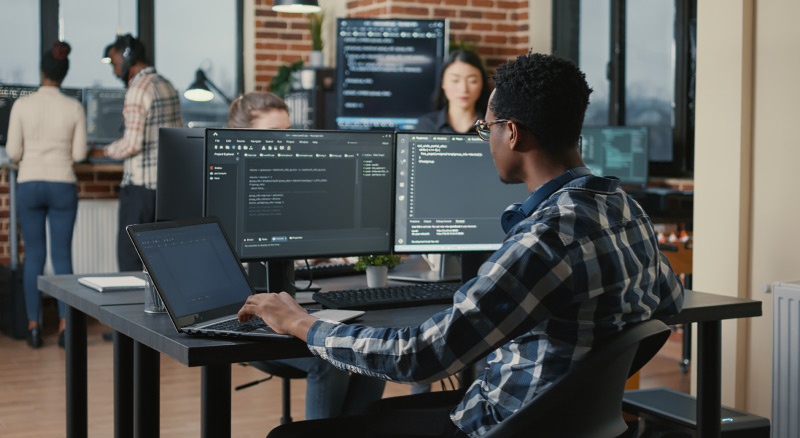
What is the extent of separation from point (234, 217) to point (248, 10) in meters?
4.60

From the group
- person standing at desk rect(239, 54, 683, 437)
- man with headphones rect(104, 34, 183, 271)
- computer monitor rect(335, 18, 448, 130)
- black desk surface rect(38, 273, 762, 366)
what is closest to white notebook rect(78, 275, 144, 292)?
black desk surface rect(38, 273, 762, 366)

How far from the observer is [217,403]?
5.58 feet

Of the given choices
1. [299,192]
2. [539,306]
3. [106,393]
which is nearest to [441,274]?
[299,192]

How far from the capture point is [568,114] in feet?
4.82

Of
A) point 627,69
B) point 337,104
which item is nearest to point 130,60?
point 337,104

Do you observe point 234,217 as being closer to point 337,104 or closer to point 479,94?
point 479,94

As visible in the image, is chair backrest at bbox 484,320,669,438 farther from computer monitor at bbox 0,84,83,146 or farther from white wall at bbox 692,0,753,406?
computer monitor at bbox 0,84,83,146

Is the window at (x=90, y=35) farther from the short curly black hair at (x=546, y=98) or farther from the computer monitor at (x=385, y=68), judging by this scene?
the short curly black hair at (x=546, y=98)

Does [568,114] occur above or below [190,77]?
below

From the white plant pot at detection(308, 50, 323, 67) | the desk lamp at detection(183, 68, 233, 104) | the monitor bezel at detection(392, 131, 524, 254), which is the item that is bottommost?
the monitor bezel at detection(392, 131, 524, 254)

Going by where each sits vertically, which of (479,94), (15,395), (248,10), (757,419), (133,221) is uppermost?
(248,10)

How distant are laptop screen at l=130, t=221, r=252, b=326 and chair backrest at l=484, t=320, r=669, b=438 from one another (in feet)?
2.38

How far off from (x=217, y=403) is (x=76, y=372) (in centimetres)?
80

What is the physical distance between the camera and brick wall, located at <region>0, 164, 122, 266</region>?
5.63m
